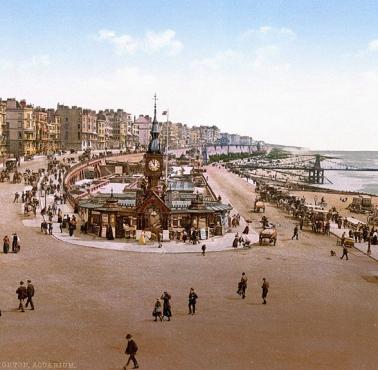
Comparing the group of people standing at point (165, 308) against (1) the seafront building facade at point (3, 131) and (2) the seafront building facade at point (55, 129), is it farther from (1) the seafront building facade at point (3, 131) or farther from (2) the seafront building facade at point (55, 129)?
(1) the seafront building facade at point (3, 131)

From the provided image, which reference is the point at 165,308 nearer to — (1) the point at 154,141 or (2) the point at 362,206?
(1) the point at 154,141

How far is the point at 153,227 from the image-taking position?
39.1m

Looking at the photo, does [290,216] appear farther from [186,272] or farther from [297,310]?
[297,310]

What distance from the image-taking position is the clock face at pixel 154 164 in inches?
1586

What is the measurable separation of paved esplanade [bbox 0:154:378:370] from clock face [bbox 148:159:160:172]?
8075mm

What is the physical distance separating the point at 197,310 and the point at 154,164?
19.5m

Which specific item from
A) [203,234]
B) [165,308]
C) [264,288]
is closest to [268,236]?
[203,234]

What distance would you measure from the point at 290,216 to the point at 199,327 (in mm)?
42010

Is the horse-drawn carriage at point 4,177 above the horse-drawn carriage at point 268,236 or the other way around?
above

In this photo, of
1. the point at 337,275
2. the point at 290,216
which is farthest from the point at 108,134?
the point at 337,275

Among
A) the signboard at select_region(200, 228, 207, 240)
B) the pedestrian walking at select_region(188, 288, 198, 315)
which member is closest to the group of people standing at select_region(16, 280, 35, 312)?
the pedestrian walking at select_region(188, 288, 198, 315)

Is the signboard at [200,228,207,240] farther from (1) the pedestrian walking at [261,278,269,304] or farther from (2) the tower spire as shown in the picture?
(1) the pedestrian walking at [261,278,269,304]

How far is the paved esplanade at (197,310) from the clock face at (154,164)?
8075 millimetres

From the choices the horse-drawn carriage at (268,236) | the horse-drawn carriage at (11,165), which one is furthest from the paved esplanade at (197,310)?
the horse-drawn carriage at (11,165)
